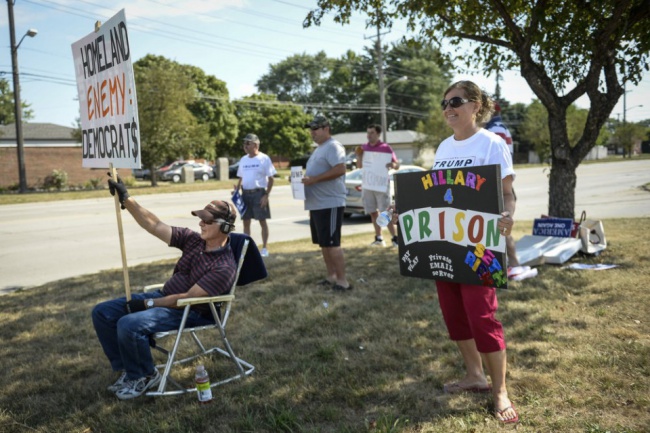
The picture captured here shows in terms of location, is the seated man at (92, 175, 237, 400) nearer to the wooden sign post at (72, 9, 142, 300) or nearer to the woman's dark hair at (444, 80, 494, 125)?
the wooden sign post at (72, 9, 142, 300)

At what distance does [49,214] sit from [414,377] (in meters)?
15.7

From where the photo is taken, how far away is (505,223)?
296 centimetres

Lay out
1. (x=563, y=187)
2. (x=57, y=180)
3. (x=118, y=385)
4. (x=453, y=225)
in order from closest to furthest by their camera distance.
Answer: (x=453, y=225), (x=118, y=385), (x=563, y=187), (x=57, y=180)

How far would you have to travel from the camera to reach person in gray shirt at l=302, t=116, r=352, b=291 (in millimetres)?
6156

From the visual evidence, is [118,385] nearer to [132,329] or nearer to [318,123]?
[132,329]

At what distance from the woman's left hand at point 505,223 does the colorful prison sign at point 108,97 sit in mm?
2413

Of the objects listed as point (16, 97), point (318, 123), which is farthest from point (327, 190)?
point (16, 97)

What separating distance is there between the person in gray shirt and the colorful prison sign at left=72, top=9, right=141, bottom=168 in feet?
8.00

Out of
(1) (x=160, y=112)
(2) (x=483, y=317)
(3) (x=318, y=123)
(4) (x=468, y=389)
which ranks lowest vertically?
(4) (x=468, y=389)

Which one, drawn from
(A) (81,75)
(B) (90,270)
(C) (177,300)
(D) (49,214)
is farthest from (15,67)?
(C) (177,300)

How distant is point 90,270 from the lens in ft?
27.6

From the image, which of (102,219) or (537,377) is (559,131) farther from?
(102,219)

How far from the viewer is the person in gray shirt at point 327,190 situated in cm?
616

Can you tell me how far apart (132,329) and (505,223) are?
2.43m
